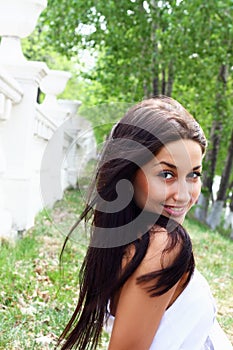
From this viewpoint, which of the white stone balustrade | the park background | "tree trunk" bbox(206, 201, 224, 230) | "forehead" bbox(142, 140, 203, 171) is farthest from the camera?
"tree trunk" bbox(206, 201, 224, 230)

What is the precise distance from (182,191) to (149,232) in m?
0.15

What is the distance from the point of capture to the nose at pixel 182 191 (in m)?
1.65

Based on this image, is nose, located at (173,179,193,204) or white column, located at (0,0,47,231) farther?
white column, located at (0,0,47,231)

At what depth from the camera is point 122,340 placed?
1.54m

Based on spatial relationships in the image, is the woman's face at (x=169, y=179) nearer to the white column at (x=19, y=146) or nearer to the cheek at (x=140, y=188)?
the cheek at (x=140, y=188)

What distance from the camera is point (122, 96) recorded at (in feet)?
41.9

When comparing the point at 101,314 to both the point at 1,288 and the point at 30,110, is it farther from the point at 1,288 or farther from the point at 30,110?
the point at 30,110

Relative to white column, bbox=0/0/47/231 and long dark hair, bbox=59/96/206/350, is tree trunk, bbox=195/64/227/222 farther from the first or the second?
long dark hair, bbox=59/96/206/350

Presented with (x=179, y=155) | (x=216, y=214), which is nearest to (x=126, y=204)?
(x=179, y=155)

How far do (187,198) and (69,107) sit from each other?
6858mm

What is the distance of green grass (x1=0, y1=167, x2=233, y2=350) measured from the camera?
2861 mm

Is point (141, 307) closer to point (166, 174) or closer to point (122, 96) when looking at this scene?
point (166, 174)

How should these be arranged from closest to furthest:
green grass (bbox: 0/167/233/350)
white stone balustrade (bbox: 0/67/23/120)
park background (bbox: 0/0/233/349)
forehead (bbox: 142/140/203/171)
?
1. forehead (bbox: 142/140/203/171)
2. green grass (bbox: 0/167/233/350)
3. park background (bbox: 0/0/233/349)
4. white stone balustrade (bbox: 0/67/23/120)

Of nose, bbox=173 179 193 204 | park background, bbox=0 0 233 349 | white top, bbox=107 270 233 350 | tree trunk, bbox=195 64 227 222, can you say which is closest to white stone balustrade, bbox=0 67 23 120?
park background, bbox=0 0 233 349
